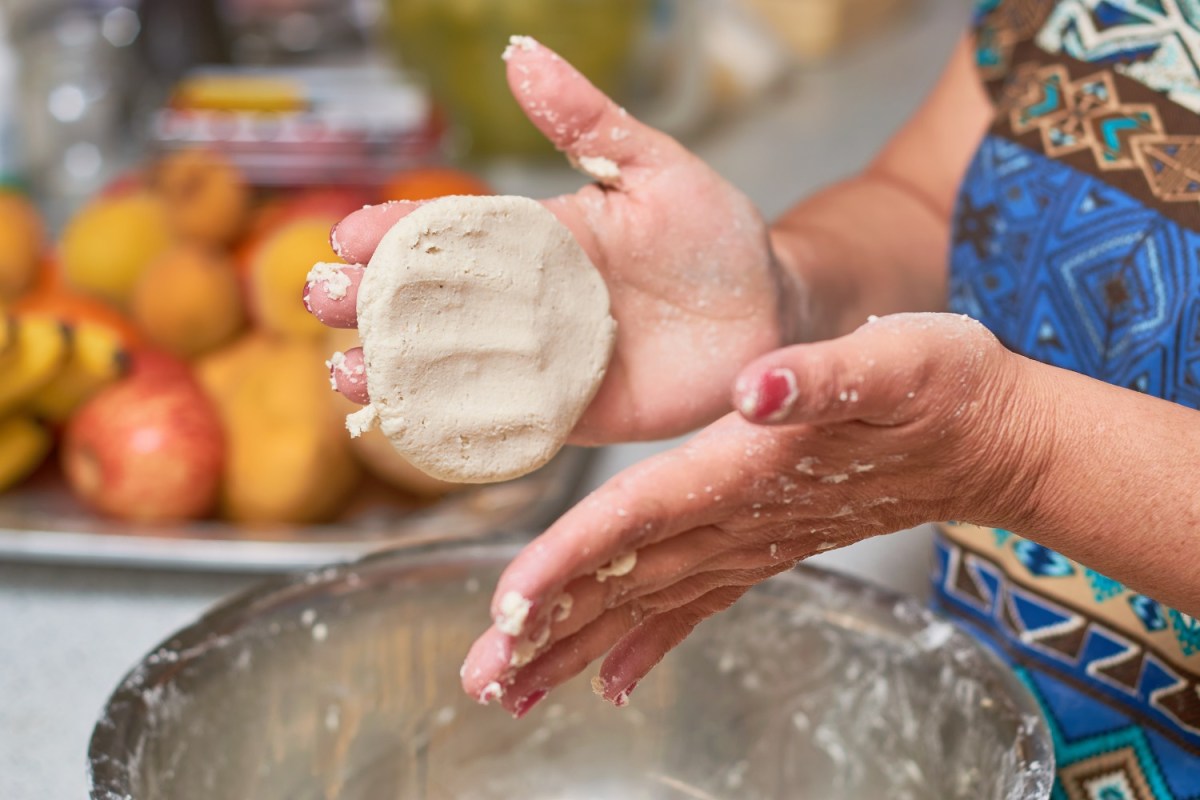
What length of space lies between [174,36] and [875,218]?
1.33 meters

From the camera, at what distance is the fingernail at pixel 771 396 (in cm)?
44

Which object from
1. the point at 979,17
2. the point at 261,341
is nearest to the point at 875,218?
the point at 979,17

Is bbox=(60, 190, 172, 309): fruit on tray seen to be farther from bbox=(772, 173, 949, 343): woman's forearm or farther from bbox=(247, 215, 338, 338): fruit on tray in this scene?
bbox=(772, 173, 949, 343): woman's forearm

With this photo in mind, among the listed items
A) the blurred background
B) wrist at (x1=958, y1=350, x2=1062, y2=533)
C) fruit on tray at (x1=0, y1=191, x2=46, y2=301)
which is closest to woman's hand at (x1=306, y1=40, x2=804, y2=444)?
wrist at (x1=958, y1=350, x2=1062, y2=533)

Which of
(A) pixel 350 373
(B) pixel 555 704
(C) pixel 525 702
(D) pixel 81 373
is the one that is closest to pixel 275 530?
(D) pixel 81 373

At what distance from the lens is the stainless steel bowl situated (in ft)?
2.37

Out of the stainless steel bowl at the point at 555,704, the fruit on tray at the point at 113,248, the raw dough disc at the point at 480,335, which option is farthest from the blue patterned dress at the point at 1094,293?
the fruit on tray at the point at 113,248

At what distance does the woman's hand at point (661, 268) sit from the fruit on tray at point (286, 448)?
39cm

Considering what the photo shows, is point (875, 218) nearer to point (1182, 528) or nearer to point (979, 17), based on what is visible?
point (979, 17)

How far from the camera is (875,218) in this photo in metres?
0.95

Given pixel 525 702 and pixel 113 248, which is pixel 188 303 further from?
pixel 525 702

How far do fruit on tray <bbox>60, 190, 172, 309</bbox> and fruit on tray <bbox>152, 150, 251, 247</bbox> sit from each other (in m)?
0.02

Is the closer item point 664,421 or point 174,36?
point 664,421

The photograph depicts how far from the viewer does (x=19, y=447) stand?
3.59 ft
